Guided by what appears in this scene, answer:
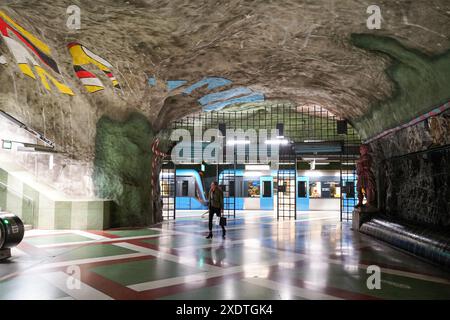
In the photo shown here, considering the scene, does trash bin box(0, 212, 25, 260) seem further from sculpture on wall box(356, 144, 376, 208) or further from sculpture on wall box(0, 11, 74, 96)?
sculpture on wall box(356, 144, 376, 208)

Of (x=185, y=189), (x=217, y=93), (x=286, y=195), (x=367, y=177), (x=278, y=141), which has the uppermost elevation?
(x=217, y=93)

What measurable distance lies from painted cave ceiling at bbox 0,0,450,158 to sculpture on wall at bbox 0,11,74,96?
1.4 inches

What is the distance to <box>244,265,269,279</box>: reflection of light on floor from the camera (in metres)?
5.39

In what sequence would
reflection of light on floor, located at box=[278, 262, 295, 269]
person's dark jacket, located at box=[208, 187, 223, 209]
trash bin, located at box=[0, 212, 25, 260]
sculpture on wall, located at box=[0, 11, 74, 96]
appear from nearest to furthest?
1. reflection of light on floor, located at box=[278, 262, 295, 269]
2. trash bin, located at box=[0, 212, 25, 260]
3. sculpture on wall, located at box=[0, 11, 74, 96]
4. person's dark jacket, located at box=[208, 187, 223, 209]

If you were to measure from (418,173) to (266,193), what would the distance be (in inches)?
517

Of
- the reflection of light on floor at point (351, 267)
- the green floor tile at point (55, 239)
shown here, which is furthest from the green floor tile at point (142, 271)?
the green floor tile at point (55, 239)

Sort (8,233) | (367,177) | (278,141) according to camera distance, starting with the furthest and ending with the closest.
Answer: (278,141) → (367,177) → (8,233)

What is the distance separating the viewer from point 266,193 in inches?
846

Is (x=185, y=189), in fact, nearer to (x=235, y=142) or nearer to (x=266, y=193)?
(x=235, y=142)

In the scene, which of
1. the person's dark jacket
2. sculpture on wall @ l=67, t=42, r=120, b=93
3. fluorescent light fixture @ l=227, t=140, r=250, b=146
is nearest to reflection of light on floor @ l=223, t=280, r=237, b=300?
the person's dark jacket

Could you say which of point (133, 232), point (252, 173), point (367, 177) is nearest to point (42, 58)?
point (133, 232)
